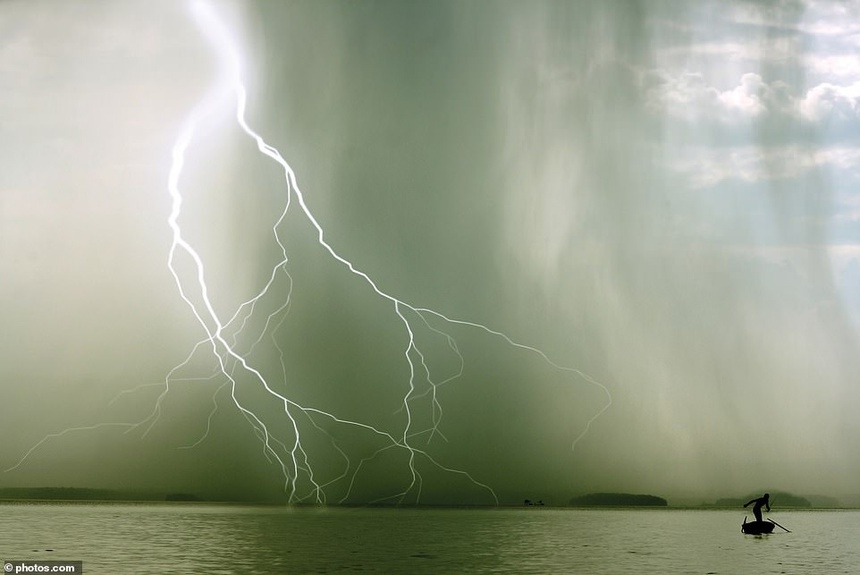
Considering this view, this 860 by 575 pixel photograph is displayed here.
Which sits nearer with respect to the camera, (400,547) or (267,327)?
(400,547)

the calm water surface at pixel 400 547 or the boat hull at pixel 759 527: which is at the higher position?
the boat hull at pixel 759 527

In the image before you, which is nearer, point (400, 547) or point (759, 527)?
point (400, 547)

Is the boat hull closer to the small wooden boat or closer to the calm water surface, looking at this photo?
the small wooden boat

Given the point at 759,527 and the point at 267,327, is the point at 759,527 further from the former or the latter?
the point at 267,327

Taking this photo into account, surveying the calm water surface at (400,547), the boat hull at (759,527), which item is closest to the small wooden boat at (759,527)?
the boat hull at (759,527)

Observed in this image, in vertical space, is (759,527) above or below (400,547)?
above

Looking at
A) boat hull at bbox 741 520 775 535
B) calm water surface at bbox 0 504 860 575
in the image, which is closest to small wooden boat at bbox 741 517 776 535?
boat hull at bbox 741 520 775 535

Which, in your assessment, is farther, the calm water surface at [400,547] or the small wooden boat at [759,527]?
the small wooden boat at [759,527]

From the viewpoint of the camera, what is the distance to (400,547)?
2027 centimetres

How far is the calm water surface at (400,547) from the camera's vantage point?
15.9m

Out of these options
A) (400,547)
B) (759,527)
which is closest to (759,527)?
(759,527)

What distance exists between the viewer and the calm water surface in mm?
15883

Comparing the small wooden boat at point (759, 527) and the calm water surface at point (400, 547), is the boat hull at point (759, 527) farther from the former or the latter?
the calm water surface at point (400, 547)

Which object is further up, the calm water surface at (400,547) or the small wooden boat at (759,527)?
the small wooden boat at (759,527)
